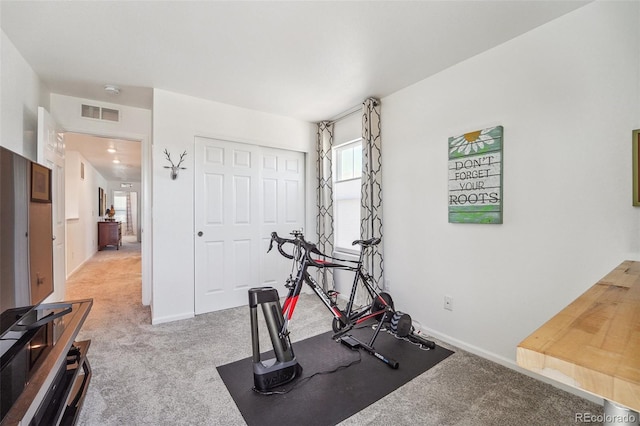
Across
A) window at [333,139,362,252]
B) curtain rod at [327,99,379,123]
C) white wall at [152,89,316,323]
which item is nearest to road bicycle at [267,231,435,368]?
window at [333,139,362,252]

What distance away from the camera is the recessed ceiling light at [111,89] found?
2.76 metres

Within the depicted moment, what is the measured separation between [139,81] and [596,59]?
3566 millimetres

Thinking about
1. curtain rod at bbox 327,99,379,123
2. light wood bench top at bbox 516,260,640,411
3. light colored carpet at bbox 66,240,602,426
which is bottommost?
light colored carpet at bbox 66,240,602,426

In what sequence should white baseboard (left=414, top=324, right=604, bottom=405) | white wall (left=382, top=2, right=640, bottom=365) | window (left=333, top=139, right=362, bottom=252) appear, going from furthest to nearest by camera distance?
window (left=333, top=139, right=362, bottom=252) → white baseboard (left=414, top=324, right=604, bottom=405) → white wall (left=382, top=2, right=640, bottom=365)

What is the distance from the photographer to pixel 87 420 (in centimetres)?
152

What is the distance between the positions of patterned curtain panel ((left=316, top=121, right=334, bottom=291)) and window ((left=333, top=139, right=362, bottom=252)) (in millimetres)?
70

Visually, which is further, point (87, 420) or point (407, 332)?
point (407, 332)

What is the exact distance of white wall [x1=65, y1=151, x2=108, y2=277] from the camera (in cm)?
508

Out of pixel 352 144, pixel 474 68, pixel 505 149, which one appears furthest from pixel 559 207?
pixel 352 144

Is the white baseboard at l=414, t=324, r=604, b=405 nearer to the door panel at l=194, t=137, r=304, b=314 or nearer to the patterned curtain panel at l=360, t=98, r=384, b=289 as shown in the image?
the patterned curtain panel at l=360, t=98, r=384, b=289

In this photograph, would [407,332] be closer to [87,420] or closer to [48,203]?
[87,420]

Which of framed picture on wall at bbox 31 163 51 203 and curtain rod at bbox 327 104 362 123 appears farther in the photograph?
curtain rod at bbox 327 104 362 123

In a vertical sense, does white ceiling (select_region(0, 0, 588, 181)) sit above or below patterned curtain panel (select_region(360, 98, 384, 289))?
above

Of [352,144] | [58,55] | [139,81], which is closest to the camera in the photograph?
[58,55]
